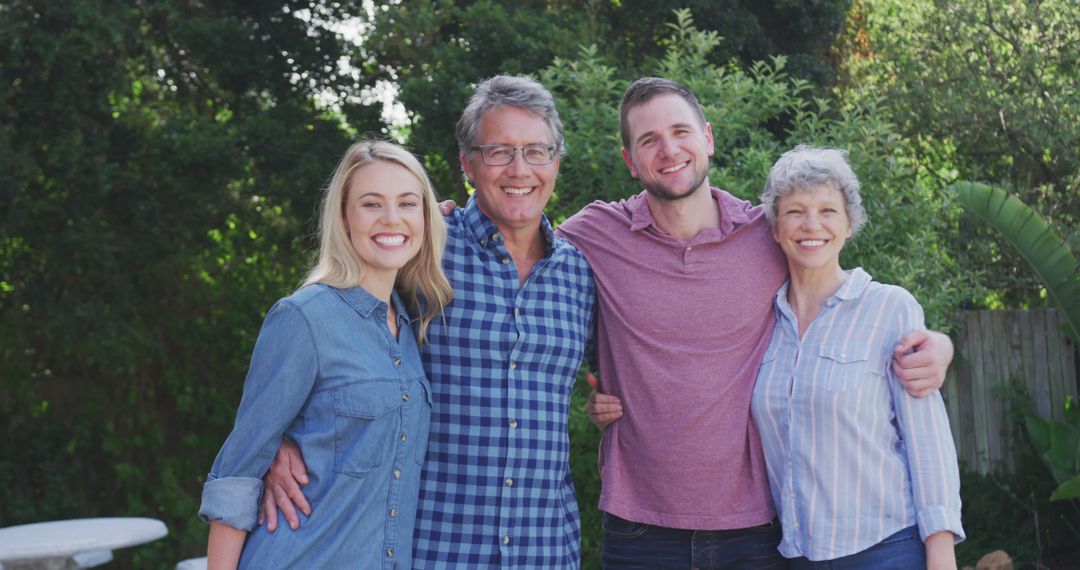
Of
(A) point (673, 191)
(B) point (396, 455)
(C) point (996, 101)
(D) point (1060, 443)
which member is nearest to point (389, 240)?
(B) point (396, 455)

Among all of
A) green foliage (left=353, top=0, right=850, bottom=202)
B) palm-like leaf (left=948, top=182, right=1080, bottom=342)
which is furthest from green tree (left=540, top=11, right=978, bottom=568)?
green foliage (left=353, top=0, right=850, bottom=202)

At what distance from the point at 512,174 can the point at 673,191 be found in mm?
496

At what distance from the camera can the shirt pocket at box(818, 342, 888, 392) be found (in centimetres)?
282

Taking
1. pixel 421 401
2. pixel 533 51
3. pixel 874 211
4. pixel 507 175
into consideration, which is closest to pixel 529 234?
pixel 507 175

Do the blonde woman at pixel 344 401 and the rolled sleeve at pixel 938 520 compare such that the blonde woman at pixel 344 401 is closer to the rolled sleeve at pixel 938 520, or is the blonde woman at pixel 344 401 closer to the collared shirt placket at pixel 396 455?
the collared shirt placket at pixel 396 455

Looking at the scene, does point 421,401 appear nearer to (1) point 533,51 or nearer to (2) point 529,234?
(2) point 529,234

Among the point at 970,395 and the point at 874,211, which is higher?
the point at 874,211

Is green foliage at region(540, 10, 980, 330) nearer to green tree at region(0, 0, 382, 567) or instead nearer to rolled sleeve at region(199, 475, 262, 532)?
green tree at region(0, 0, 382, 567)

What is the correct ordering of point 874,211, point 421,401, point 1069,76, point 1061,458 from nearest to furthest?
point 421,401
point 874,211
point 1061,458
point 1069,76

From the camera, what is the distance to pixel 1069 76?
839cm

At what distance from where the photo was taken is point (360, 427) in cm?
256

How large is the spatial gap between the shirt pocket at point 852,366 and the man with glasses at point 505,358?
708 millimetres

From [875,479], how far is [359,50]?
6.92 m

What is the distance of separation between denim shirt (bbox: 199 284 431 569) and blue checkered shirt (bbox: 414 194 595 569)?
22 centimetres
